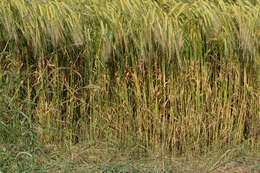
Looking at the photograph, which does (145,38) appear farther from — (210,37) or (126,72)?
(210,37)

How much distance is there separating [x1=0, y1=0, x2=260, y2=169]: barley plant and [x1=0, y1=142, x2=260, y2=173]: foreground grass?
9cm

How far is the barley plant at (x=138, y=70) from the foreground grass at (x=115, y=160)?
9 cm

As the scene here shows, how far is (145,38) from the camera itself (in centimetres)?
235

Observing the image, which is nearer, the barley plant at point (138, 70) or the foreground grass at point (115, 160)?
the foreground grass at point (115, 160)

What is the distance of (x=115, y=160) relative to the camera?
2207 mm

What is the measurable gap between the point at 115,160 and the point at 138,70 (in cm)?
62

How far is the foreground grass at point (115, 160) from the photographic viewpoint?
1.98 metres

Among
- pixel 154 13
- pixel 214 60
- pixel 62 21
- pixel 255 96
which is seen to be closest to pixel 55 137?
pixel 62 21

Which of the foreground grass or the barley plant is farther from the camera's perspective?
the barley plant

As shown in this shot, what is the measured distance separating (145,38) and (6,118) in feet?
3.12

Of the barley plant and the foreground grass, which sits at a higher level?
the barley plant

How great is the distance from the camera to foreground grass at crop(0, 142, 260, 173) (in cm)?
198

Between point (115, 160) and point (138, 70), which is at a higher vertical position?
point (138, 70)

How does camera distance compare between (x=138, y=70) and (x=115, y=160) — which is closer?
(x=115, y=160)
